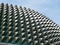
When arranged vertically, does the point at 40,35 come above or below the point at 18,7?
below

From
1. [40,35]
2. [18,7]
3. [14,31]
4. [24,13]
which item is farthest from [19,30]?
[18,7]

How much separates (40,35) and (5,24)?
14.6 ft

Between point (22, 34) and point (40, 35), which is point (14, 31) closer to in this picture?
point (22, 34)

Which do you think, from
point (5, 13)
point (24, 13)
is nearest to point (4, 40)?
point (5, 13)

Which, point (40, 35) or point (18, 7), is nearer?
point (40, 35)

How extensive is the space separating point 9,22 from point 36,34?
390cm

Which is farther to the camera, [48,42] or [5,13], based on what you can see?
[5,13]

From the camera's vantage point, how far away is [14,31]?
83.6ft

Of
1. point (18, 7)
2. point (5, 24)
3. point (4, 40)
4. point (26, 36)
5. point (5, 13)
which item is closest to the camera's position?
point (4, 40)

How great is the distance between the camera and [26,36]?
24844mm

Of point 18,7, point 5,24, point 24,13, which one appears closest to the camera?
point 5,24

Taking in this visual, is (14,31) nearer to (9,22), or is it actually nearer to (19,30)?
(19,30)

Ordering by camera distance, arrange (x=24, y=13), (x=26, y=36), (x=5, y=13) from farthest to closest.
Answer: (x=24, y=13) < (x=5, y=13) < (x=26, y=36)

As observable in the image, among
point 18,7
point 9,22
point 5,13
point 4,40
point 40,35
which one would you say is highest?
point 18,7
